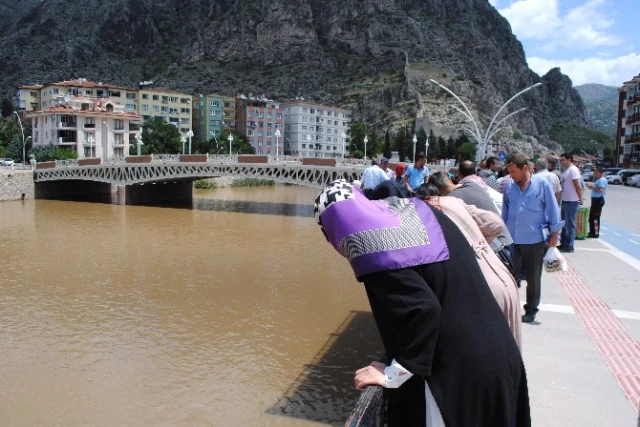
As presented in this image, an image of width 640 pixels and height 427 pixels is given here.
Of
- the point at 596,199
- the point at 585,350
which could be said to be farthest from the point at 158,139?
the point at 585,350

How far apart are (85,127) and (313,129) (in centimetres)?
3772

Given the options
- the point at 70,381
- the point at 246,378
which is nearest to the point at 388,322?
the point at 246,378

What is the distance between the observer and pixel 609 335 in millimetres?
5445

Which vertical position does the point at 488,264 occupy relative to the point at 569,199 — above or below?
above

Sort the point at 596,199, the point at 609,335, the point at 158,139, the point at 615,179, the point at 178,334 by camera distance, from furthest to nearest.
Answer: the point at 158,139
the point at 615,179
the point at 596,199
the point at 178,334
the point at 609,335

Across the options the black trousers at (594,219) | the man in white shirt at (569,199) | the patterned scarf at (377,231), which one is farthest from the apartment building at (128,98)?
the patterned scarf at (377,231)

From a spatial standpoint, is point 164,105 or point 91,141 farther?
point 164,105

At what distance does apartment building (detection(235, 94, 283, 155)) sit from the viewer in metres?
81.7

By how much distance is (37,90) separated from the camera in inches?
3199

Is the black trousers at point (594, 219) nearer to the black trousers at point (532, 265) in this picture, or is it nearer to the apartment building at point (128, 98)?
the black trousers at point (532, 265)

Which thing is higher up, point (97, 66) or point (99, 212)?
point (97, 66)

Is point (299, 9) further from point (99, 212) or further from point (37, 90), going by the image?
point (99, 212)

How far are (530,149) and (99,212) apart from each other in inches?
3122

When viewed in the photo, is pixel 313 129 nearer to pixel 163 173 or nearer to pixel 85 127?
pixel 85 127
